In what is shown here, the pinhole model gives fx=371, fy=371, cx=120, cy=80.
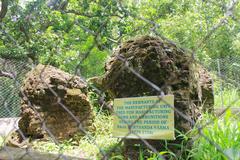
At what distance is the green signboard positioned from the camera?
1374mm

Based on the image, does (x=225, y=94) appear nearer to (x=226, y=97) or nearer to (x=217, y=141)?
(x=226, y=97)

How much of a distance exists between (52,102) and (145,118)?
205 centimetres

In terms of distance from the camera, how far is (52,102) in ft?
11.0

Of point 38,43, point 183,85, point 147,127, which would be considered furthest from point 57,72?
point 38,43

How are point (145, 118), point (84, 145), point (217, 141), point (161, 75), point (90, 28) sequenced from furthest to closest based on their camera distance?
point (90, 28) < point (84, 145) < point (161, 75) < point (217, 141) < point (145, 118)

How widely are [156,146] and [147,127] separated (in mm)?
922

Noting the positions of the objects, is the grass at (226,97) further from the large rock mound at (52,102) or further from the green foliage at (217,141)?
the green foliage at (217,141)

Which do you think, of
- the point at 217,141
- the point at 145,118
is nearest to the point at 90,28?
the point at 217,141

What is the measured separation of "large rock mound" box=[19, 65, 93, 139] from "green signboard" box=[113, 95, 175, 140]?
Result: 172cm

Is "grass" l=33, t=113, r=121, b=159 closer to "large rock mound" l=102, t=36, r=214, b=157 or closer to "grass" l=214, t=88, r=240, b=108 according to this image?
"large rock mound" l=102, t=36, r=214, b=157

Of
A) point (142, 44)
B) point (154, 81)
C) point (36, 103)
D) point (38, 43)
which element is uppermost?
point (38, 43)

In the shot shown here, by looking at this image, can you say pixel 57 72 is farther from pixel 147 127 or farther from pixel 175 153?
pixel 147 127

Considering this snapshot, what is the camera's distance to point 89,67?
6.07m

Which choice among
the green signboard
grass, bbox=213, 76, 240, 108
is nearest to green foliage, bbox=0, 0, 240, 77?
the green signboard
